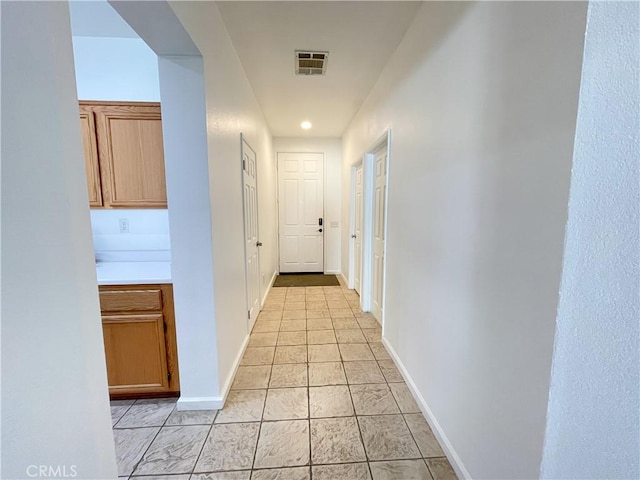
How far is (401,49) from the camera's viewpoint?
6.77ft

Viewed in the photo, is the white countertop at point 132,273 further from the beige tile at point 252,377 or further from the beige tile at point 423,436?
the beige tile at point 423,436

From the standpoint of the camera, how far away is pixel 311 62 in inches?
94.1

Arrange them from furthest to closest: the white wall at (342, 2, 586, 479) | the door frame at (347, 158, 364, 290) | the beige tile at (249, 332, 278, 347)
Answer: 1. the door frame at (347, 158, 364, 290)
2. the beige tile at (249, 332, 278, 347)
3. the white wall at (342, 2, 586, 479)

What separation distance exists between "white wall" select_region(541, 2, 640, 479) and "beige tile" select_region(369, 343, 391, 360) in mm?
1617

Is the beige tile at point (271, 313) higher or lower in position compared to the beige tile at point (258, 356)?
higher

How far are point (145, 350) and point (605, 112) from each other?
2335 mm

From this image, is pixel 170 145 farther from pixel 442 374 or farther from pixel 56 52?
pixel 442 374

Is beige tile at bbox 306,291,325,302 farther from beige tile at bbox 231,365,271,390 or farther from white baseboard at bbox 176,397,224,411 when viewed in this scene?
white baseboard at bbox 176,397,224,411

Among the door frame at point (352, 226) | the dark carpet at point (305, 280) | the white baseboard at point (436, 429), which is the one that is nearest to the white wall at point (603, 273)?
the white baseboard at point (436, 429)

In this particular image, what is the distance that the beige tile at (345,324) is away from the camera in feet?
9.56

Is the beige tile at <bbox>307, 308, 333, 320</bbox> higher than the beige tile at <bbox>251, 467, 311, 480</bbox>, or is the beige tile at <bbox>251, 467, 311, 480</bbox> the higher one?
the beige tile at <bbox>307, 308, 333, 320</bbox>

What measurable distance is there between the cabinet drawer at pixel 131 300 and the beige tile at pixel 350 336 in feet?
5.43

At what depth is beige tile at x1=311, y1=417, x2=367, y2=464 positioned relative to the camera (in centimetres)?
141

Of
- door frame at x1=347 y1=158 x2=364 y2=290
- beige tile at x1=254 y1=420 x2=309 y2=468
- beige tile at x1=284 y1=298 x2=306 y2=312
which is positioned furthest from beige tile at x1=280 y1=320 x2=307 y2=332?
door frame at x1=347 y1=158 x2=364 y2=290
